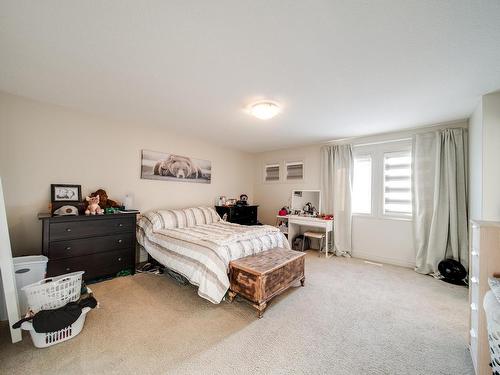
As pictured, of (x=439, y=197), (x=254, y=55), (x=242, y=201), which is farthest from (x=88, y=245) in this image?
(x=439, y=197)

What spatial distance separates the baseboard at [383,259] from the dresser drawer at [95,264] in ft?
13.6

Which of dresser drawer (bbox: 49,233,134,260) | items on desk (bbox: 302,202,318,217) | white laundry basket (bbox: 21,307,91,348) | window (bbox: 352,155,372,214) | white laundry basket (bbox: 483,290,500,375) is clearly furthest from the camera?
items on desk (bbox: 302,202,318,217)

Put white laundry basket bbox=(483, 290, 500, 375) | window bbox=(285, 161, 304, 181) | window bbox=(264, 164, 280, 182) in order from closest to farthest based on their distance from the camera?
white laundry basket bbox=(483, 290, 500, 375)
window bbox=(285, 161, 304, 181)
window bbox=(264, 164, 280, 182)

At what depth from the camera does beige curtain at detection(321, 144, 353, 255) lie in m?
4.26

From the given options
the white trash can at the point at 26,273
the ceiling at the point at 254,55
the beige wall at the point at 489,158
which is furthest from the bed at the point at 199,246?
the beige wall at the point at 489,158

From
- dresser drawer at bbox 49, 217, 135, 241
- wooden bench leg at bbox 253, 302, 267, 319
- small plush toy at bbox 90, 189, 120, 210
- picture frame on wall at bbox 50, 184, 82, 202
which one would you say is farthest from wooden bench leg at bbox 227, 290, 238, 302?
picture frame on wall at bbox 50, 184, 82, 202

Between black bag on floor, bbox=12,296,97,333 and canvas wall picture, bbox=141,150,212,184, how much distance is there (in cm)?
234

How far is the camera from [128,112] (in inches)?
121

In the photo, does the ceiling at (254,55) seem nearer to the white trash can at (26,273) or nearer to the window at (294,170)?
the white trash can at (26,273)

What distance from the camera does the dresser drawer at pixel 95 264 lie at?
8.27 ft

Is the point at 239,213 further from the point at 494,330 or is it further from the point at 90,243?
the point at 494,330

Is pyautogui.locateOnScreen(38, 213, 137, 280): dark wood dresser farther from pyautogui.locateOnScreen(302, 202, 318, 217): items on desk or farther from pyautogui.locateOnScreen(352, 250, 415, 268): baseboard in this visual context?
pyautogui.locateOnScreen(352, 250, 415, 268): baseboard

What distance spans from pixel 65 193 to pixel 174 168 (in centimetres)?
172

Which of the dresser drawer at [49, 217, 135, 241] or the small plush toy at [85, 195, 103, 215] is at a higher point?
the small plush toy at [85, 195, 103, 215]
